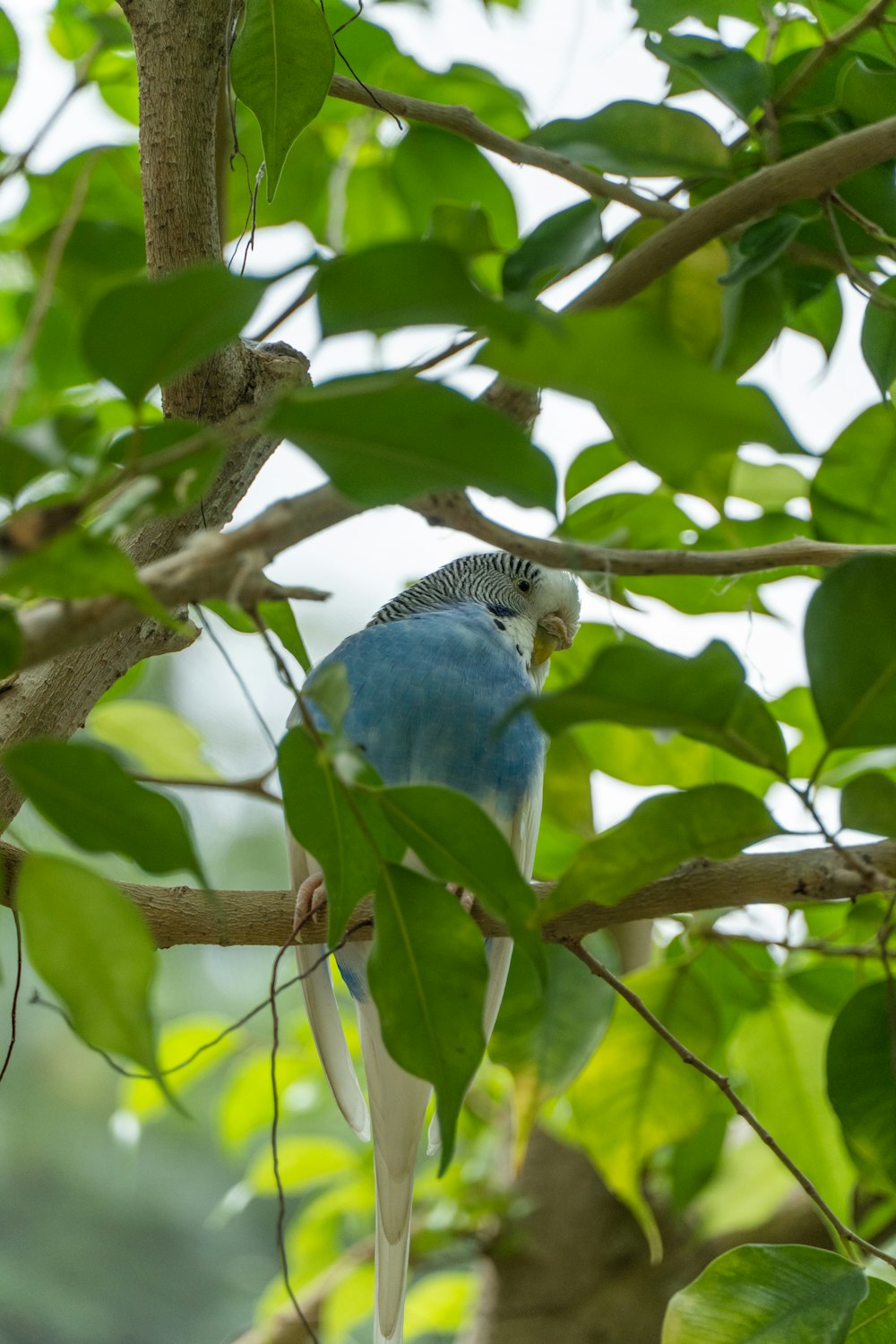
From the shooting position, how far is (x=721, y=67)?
629mm

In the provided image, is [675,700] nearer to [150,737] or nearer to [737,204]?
[737,204]

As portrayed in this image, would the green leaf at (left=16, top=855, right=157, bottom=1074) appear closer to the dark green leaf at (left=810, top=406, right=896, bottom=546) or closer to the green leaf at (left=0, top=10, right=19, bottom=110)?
the dark green leaf at (left=810, top=406, right=896, bottom=546)

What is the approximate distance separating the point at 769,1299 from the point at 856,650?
33 cm

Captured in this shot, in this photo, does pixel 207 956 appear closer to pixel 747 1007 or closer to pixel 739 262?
pixel 747 1007

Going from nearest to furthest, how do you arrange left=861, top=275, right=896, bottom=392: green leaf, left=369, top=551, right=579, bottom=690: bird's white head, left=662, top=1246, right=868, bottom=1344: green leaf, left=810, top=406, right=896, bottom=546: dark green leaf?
left=662, top=1246, right=868, bottom=1344: green leaf < left=861, top=275, right=896, bottom=392: green leaf < left=810, top=406, right=896, bottom=546: dark green leaf < left=369, top=551, right=579, bottom=690: bird's white head

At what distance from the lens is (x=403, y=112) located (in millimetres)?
685

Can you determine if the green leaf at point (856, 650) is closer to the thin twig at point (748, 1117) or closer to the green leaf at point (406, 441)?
the green leaf at point (406, 441)

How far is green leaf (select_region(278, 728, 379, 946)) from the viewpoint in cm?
44

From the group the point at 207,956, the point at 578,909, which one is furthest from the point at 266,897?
the point at 207,956

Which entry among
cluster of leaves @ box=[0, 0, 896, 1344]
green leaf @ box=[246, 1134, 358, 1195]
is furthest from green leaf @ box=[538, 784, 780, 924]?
green leaf @ box=[246, 1134, 358, 1195]

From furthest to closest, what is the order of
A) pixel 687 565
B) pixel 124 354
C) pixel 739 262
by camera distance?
pixel 739 262, pixel 687 565, pixel 124 354

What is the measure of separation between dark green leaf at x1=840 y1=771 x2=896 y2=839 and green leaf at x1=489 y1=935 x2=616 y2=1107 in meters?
0.36

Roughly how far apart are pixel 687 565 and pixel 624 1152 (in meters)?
0.53

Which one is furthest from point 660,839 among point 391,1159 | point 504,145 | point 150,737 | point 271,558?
point 150,737
